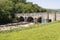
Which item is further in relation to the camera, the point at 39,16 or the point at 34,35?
the point at 39,16

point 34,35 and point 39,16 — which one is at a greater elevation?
point 34,35

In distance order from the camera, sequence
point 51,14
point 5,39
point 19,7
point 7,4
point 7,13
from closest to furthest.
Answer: point 5,39
point 51,14
point 7,13
point 7,4
point 19,7

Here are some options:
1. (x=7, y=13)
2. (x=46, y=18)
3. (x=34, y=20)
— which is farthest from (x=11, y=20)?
(x=46, y=18)

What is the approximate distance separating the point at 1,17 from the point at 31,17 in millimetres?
10854

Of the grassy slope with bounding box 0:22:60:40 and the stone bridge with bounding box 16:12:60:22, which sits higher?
the grassy slope with bounding box 0:22:60:40

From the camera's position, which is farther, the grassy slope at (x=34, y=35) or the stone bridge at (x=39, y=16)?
the stone bridge at (x=39, y=16)

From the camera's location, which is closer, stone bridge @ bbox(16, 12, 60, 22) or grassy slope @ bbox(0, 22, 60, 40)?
grassy slope @ bbox(0, 22, 60, 40)

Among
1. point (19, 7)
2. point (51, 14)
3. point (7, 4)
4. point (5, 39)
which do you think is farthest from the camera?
point (19, 7)

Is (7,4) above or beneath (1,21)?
above

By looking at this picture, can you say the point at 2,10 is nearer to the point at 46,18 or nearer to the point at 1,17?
the point at 1,17

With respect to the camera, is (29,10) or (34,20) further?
(29,10)

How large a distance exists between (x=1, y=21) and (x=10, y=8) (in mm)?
7527

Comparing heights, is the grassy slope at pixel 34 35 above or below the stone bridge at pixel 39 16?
above

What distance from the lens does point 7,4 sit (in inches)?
2557
